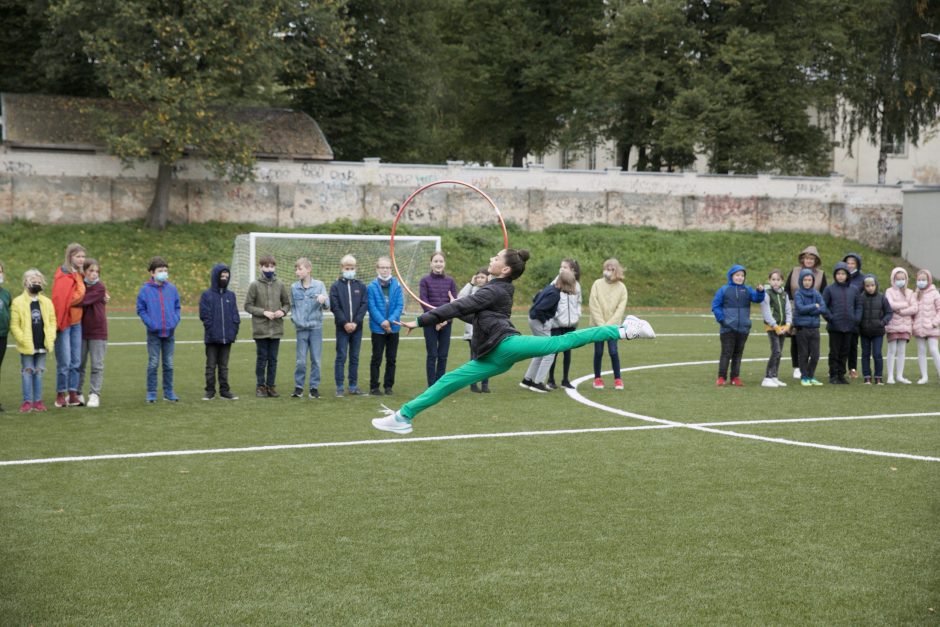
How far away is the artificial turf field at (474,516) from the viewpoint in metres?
6.61

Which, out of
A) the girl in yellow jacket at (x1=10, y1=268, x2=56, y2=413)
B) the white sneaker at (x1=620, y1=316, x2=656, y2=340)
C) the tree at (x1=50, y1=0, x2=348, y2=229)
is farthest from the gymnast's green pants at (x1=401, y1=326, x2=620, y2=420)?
the tree at (x1=50, y1=0, x2=348, y2=229)

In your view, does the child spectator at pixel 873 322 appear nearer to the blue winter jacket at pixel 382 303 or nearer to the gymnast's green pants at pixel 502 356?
the blue winter jacket at pixel 382 303

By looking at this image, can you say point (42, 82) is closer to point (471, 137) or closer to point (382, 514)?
point (471, 137)

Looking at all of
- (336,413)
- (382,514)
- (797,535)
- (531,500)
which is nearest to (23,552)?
(382,514)

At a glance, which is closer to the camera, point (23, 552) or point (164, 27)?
point (23, 552)

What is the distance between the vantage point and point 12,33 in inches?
1741

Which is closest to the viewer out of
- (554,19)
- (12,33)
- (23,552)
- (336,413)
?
(23,552)

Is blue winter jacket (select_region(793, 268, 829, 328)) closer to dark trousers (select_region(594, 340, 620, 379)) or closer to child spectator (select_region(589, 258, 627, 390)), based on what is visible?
child spectator (select_region(589, 258, 627, 390))

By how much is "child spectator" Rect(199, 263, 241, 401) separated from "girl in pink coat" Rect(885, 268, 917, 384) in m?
11.4

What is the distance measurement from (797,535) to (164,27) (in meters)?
33.5

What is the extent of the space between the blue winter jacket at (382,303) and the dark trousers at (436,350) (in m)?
0.63

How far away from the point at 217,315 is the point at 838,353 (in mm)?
10817

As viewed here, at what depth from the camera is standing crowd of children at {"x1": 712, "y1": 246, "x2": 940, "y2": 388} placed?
59.2ft

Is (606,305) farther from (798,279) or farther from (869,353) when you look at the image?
(869,353)
